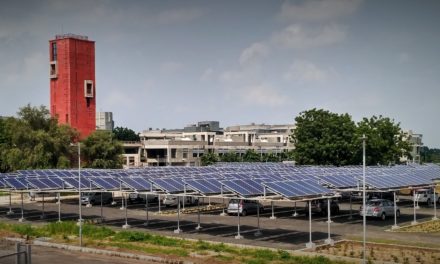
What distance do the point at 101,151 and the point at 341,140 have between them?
3838 centimetres

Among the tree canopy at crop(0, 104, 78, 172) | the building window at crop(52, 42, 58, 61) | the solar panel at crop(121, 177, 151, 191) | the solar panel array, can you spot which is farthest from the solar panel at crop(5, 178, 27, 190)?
the building window at crop(52, 42, 58, 61)

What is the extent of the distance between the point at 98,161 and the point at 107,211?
1461 inches

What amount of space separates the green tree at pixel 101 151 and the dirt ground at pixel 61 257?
55.7 meters

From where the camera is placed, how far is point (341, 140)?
3022 inches

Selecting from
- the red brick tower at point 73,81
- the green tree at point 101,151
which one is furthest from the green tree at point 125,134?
the green tree at point 101,151

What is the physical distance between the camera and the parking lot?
34281 millimetres

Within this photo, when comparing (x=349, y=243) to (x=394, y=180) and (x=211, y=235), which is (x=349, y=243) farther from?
(x=394, y=180)

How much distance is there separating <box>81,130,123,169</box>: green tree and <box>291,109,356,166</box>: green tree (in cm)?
3014

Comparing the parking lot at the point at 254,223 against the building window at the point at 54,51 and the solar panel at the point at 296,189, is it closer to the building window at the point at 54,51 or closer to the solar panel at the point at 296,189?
the solar panel at the point at 296,189

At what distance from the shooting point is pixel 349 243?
105 ft

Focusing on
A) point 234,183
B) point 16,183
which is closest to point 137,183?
point 234,183

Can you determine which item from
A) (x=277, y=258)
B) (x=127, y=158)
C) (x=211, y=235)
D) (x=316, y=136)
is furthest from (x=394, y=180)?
(x=127, y=158)

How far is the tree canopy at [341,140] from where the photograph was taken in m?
76.8

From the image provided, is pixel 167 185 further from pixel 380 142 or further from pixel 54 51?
pixel 54 51
